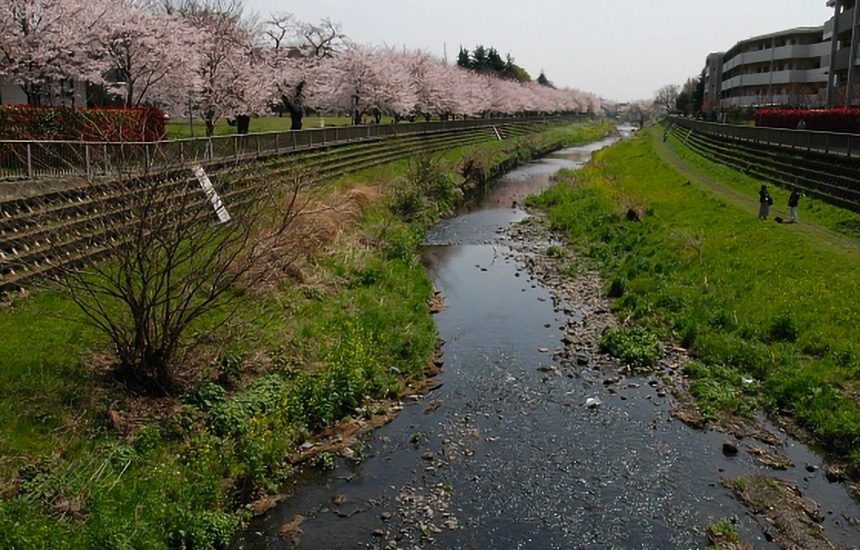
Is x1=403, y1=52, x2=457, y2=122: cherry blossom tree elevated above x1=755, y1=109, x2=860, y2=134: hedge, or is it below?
above

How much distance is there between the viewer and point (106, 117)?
18078mm

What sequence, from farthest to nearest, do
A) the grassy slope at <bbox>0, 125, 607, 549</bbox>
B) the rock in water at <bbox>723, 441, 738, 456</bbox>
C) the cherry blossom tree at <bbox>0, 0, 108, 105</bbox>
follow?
1. the cherry blossom tree at <bbox>0, 0, 108, 105</bbox>
2. the rock in water at <bbox>723, 441, 738, 456</bbox>
3. the grassy slope at <bbox>0, 125, 607, 549</bbox>

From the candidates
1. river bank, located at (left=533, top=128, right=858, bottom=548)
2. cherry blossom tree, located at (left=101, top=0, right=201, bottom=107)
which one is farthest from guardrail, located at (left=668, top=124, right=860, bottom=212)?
cherry blossom tree, located at (left=101, top=0, right=201, bottom=107)

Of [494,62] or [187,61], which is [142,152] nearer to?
[187,61]

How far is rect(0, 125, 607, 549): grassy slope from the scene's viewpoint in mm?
6844

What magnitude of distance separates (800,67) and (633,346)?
67.2 metres

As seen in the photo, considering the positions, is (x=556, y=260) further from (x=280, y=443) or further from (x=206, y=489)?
(x=206, y=489)

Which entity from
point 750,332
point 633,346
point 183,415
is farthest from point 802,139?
point 183,415

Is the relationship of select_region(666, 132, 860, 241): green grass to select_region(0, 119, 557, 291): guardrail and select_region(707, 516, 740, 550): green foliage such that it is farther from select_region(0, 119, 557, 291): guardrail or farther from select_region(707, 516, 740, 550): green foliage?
select_region(0, 119, 557, 291): guardrail

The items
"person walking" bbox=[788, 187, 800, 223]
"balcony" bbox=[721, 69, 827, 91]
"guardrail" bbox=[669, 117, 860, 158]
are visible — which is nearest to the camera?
"person walking" bbox=[788, 187, 800, 223]

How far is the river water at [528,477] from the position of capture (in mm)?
7832

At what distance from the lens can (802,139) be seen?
27.2m

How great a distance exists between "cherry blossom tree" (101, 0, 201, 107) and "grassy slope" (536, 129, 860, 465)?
17.8 m

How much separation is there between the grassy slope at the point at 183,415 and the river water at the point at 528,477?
717mm
